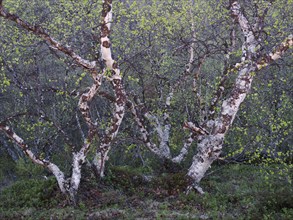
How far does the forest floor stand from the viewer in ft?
31.1

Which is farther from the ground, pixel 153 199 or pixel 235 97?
pixel 235 97

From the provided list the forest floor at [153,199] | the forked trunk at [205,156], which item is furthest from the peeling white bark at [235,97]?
the forest floor at [153,199]

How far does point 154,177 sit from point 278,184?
4331 mm

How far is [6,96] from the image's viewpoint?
1827cm

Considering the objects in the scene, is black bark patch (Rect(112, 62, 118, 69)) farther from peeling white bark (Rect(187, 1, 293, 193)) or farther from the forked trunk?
the forked trunk

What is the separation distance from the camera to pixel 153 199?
11.2 metres

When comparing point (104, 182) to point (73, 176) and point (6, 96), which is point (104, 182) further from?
point (6, 96)

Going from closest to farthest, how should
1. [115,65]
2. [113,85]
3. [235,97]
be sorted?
[115,65] → [235,97] → [113,85]

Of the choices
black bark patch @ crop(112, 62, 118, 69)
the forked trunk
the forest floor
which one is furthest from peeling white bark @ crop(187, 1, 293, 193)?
black bark patch @ crop(112, 62, 118, 69)

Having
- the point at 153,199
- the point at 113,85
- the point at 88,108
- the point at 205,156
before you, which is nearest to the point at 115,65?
the point at 113,85

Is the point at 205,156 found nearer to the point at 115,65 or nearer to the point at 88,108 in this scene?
the point at 88,108

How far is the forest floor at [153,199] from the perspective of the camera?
9469 mm

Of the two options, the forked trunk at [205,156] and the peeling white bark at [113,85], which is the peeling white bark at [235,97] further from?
the peeling white bark at [113,85]

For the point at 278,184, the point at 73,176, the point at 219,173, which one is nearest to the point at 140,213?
the point at 73,176
